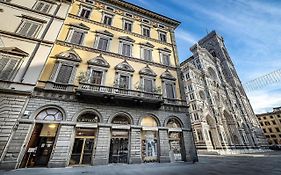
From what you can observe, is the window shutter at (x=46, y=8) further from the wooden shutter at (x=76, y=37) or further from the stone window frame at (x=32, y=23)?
the wooden shutter at (x=76, y=37)

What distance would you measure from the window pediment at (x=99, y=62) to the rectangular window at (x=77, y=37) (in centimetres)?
266

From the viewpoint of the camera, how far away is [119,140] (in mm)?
11797

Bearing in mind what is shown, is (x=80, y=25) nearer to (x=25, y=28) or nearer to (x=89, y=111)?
(x=25, y=28)

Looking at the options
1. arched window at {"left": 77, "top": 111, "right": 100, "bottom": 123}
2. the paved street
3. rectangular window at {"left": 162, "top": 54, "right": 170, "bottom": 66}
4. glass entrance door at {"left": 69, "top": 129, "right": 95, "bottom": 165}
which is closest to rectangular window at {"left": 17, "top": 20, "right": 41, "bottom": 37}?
arched window at {"left": 77, "top": 111, "right": 100, "bottom": 123}

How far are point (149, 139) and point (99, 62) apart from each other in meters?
8.89

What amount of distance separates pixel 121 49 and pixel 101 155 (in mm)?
10981

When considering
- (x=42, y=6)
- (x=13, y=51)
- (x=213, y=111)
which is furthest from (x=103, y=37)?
(x=213, y=111)

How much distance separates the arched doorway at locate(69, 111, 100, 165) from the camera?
10.3 m

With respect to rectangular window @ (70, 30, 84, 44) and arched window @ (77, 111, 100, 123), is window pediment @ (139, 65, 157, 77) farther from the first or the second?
rectangular window @ (70, 30, 84, 44)

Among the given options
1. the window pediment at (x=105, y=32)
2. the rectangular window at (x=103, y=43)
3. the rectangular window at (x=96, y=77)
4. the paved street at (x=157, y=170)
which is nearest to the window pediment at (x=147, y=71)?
the rectangular window at (x=96, y=77)

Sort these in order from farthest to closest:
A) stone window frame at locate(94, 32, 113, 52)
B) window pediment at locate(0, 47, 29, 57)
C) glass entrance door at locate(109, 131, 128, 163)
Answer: stone window frame at locate(94, 32, 113, 52) → glass entrance door at locate(109, 131, 128, 163) → window pediment at locate(0, 47, 29, 57)

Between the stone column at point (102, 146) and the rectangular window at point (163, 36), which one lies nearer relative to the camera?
the stone column at point (102, 146)

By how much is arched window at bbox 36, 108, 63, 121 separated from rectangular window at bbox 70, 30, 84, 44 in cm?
730

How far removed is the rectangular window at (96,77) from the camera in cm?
1308
